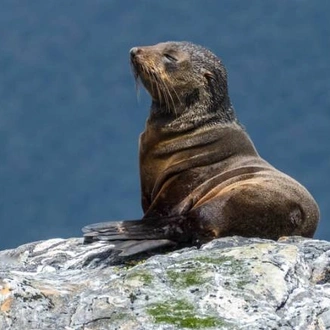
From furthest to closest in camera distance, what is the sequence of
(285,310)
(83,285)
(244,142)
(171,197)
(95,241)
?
(244,142), (171,197), (95,241), (83,285), (285,310)

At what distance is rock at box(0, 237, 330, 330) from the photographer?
212 inches

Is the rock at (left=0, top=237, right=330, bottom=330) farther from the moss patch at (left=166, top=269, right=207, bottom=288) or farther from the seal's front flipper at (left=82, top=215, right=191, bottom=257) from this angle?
the seal's front flipper at (left=82, top=215, right=191, bottom=257)

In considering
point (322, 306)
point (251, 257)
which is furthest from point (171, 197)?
point (322, 306)

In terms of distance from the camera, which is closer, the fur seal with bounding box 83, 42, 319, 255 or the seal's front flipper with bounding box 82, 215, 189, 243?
the seal's front flipper with bounding box 82, 215, 189, 243

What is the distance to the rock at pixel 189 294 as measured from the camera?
5.38 meters

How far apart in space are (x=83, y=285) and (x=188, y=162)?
3259mm

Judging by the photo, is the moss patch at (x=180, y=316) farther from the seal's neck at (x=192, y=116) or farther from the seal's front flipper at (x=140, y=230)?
the seal's neck at (x=192, y=116)

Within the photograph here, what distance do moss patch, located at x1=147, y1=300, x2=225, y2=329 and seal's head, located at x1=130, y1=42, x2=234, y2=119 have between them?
4.19m

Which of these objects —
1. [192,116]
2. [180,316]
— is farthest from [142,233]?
[180,316]

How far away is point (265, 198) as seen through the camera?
8219 millimetres

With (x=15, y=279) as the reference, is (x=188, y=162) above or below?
above

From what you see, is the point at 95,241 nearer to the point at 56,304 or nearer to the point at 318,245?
the point at 318,245

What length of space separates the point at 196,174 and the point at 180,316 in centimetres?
357

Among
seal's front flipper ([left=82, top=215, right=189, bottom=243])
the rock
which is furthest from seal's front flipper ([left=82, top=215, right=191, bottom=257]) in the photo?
the rock
